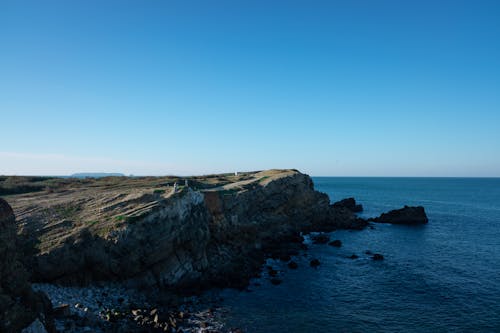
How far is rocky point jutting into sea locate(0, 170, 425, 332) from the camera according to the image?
74.8ft

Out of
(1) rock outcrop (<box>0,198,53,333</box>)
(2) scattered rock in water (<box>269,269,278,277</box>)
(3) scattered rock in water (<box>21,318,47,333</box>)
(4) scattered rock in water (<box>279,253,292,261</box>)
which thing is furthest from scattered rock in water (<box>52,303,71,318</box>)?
(4) scattered rock in water (<box>279,253,292,261</box>)

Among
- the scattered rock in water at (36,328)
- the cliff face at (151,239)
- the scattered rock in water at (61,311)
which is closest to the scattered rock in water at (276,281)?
the cliff face at (151,239)

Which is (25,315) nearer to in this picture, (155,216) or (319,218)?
(155,216)

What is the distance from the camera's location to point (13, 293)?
1437 cm

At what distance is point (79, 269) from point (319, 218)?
163 feet

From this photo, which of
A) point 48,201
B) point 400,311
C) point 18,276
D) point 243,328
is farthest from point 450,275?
point 48,201

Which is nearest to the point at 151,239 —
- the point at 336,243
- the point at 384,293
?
the point at 384,293

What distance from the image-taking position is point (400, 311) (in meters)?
27.7

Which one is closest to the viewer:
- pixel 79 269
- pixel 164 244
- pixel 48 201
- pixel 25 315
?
pixel 25 315

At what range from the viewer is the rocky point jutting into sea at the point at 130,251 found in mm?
22812

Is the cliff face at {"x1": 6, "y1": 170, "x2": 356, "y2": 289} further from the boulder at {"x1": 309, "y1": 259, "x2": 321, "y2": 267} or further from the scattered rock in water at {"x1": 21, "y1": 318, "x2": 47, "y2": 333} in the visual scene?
the scattered rock in water at {"x1": 21, "y1": 318, "x2": 47, "y2": 333}

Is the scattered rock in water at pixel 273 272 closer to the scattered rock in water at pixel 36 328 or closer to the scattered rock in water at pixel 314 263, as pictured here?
the scattered rock in water at pixel 314 263

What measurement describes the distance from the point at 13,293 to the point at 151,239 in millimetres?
15447

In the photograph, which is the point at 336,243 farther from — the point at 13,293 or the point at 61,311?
the point at 13,293
